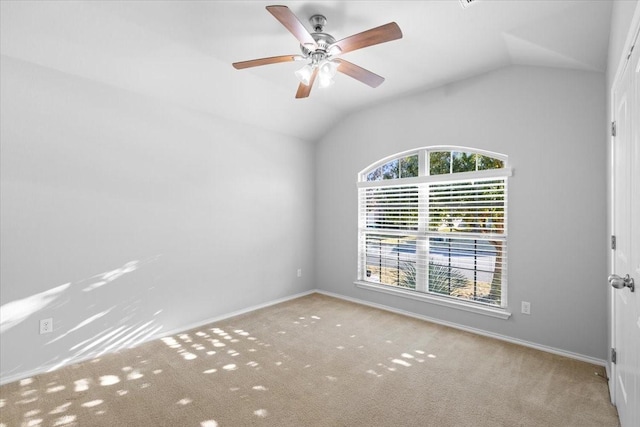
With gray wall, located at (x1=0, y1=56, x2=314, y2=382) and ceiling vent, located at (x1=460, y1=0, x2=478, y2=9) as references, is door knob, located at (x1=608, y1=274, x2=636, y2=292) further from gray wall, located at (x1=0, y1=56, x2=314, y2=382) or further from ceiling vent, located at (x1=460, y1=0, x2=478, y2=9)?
gray wall, located at (x1=0, y1=56, x2=314, y2=382)

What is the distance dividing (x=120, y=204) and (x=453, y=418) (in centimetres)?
328

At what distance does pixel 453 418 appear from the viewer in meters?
2.01

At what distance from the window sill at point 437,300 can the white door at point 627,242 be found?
1.09m

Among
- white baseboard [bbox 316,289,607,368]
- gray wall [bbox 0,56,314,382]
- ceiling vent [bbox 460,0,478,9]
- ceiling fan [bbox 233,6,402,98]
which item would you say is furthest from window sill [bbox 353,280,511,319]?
ceiling vent [bbox 460,0,478,9]

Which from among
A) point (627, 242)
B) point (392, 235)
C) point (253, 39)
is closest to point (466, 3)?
point (253, 39)

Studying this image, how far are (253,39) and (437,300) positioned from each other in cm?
332

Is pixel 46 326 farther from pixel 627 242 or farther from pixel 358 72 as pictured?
pixel 627 242

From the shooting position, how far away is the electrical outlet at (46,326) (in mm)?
2605

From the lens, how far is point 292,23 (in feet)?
6.41

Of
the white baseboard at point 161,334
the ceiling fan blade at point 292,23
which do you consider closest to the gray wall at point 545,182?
the white baseboard at point 161,334

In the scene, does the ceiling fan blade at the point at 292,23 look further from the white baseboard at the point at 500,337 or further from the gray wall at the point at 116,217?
the white baseboard at the point at 500,337

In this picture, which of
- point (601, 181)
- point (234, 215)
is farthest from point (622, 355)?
point (234, 215)

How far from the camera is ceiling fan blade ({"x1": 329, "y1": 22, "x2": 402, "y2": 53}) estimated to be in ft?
6.30

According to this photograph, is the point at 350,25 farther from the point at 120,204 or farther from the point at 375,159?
the point at 120,204
